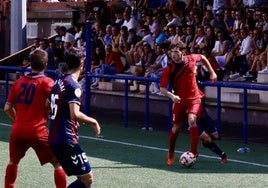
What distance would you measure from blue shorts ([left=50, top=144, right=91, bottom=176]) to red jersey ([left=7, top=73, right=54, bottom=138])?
0.79 metres

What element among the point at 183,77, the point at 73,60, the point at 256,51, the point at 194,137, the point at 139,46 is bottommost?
the point at 194,137

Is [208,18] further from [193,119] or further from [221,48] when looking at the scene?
[193,119]

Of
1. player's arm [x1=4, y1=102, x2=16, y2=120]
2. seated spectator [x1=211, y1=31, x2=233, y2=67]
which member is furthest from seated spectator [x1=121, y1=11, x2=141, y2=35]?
player's arm [x1=4, y1=102, x2=16, y2=120]

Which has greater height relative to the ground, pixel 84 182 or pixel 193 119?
pixel 193 119

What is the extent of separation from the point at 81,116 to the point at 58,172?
1.22m

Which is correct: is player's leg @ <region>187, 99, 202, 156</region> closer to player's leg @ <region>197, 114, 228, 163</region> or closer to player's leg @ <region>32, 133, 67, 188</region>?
player's leg @ <region>197, 114, 228, 163</region>

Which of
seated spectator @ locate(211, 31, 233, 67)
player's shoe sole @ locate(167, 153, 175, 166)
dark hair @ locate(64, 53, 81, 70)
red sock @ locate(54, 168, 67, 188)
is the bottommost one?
player's shoe sole @ locate(167, 153, 175, 166)

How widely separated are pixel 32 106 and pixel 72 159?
112 cm

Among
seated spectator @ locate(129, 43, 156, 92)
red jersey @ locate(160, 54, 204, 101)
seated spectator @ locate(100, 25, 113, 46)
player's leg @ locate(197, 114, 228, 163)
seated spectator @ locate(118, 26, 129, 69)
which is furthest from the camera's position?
seated spectator @ locate(100, 25, 113, 46)

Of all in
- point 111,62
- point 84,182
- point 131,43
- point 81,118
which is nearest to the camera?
point 81,118

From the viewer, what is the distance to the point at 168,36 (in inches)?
912

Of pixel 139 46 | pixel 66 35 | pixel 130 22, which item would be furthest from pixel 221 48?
pixel 66 35

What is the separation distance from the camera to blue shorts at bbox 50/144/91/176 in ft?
29.4

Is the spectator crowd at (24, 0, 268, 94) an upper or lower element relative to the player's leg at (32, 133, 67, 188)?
upper
